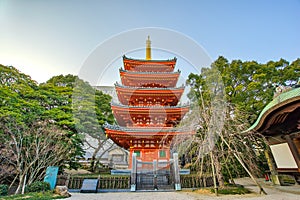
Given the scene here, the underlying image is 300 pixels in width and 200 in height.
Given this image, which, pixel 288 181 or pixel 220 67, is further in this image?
pixel 220 67

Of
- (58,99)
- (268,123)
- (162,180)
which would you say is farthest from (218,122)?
(58,99)

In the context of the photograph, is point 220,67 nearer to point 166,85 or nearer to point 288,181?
Answer: point 166,85

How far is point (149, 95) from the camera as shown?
13.4 meters

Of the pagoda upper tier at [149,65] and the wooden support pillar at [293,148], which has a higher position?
the pagoda upper tier at [149,65]

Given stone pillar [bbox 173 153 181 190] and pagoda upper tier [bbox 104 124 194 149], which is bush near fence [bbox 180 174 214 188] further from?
pagoda upper tier [bbox 104 124 194 149]

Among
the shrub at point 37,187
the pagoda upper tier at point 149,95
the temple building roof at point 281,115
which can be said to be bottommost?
the shrub at point 37,187

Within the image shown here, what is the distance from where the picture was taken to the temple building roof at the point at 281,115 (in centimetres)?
508

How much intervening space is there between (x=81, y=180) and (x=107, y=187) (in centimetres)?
151

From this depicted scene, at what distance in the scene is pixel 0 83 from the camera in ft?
31.6

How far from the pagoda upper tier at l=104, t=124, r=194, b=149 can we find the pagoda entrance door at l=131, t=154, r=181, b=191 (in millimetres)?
1745

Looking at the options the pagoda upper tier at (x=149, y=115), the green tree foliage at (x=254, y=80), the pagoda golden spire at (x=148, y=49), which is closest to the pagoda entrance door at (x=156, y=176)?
the pagoda upper tier at (x=149, y=115)

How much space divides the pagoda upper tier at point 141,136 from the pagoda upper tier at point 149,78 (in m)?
4.47

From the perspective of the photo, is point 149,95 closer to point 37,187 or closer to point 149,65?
point 149,65

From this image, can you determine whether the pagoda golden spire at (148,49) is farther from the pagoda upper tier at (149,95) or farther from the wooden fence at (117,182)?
the wooden fence at (117,182)
